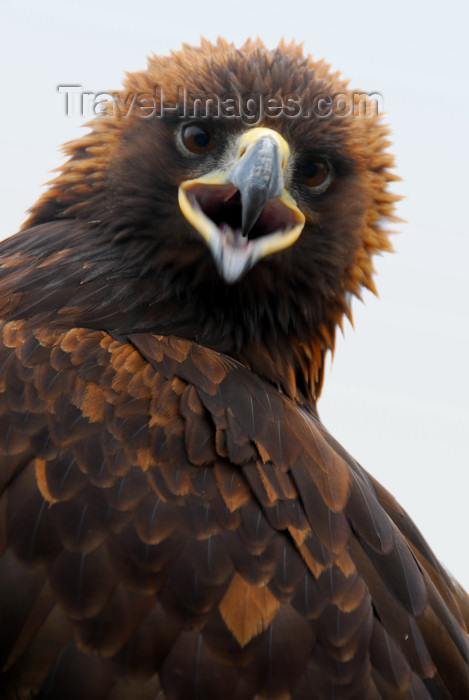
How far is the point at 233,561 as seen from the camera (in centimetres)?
220

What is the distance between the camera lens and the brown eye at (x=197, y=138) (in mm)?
2684

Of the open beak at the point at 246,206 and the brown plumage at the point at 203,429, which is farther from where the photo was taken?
the open beak at the point at 246,206

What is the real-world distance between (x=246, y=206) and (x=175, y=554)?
2.78ft

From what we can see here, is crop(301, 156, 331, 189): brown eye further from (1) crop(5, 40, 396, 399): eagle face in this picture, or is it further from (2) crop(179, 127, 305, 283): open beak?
(2) crop(179, 127, 305, 283): open beak

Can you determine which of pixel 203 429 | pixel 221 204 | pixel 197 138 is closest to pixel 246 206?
pixel 221 204

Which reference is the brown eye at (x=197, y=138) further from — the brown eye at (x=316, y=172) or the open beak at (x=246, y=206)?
the brown eye at (x=316, y=172)

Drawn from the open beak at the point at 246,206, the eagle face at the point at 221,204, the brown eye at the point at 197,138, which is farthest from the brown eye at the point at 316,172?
the brown eye at the point at 197,138

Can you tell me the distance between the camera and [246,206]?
7.85 feet

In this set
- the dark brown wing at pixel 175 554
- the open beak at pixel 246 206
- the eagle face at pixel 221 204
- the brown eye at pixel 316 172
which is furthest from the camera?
the brown eye at pixel 316 172

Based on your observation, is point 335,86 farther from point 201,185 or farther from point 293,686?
point 293,686

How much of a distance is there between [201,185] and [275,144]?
8.8 inches

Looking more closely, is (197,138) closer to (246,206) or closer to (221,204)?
(221,204)

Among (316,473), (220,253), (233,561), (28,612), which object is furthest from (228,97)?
(28,612)

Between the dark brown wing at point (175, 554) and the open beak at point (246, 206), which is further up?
the open beak at point (246, 206)
